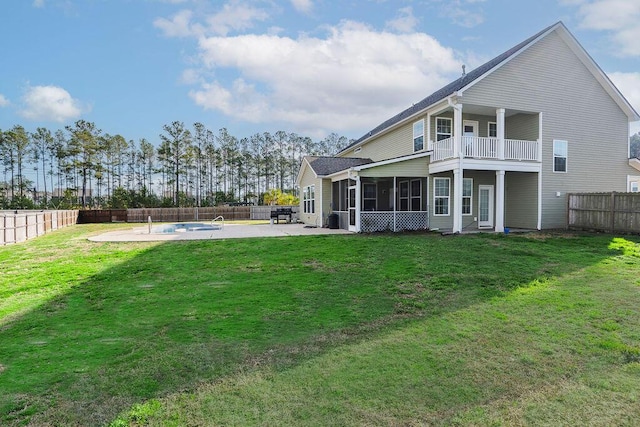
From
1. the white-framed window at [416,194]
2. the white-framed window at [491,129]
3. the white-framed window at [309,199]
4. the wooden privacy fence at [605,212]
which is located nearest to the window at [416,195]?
the white-framed window at [416,194]

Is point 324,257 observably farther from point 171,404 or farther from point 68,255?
point 68,255

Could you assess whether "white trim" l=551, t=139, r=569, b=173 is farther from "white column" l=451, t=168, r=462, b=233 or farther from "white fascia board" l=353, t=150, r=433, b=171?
"white fascia board" l=353, t=150, r=433, b=171

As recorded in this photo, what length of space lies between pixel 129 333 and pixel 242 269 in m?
4.05

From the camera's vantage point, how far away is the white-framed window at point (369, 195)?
20453 millimetres

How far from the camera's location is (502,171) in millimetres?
15883

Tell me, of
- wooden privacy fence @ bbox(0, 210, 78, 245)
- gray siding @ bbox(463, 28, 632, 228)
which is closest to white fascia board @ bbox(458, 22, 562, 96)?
gray siding @ bbox(463, 28, 632, 228)

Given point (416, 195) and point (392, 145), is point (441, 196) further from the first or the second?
point (392, 145)

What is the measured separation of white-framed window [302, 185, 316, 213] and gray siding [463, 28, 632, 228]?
10056 mm

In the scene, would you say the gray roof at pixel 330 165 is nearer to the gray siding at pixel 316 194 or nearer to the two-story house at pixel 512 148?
the gray siding at pixel 316 194

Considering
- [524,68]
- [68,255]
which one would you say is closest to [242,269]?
[68,255]

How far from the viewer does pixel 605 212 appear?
49.8 feet

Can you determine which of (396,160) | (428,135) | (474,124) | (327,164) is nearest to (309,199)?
(327,164)

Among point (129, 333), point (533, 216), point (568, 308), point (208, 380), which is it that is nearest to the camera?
point (208, 380)

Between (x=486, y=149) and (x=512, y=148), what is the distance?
1545mm
